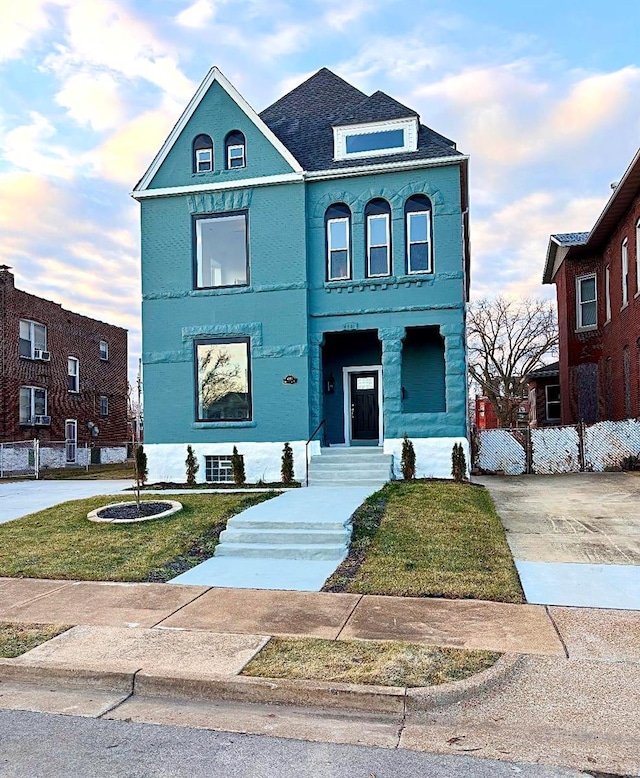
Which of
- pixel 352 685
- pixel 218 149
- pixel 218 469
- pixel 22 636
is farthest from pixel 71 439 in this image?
pixel 352 685

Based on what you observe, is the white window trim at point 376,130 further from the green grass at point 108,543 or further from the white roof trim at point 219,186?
the green grass at point 108,543

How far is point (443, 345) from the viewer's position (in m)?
15.8

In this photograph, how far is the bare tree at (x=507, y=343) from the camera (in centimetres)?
4112

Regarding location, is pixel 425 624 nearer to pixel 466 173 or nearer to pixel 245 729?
pixel 245 729

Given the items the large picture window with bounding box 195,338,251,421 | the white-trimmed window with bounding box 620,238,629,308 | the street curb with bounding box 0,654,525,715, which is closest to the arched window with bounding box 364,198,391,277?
the large picture window with bounding box 195,338,251,421

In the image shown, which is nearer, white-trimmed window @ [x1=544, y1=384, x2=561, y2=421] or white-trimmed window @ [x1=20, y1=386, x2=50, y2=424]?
white-trimmed window @ [x1=20, y1=386, x2=50, y2=424]

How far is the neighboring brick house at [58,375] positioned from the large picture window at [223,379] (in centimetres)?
1335

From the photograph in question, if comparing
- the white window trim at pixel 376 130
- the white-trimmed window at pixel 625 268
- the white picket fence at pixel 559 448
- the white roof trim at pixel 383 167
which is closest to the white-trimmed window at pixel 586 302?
the white-trimmed window at pixel 625 268

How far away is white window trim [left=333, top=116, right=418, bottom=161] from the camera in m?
15.2

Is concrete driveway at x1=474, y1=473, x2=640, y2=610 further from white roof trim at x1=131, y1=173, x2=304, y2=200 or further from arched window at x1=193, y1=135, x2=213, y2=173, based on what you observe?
arched window at x1=193, y1=135, x2=213, y2=173

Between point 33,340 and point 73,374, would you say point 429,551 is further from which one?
point 73,374

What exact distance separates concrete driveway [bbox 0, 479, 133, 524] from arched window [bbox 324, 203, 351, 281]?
23.5 ft

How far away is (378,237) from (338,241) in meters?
0.95

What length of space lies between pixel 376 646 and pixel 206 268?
12.1 m
